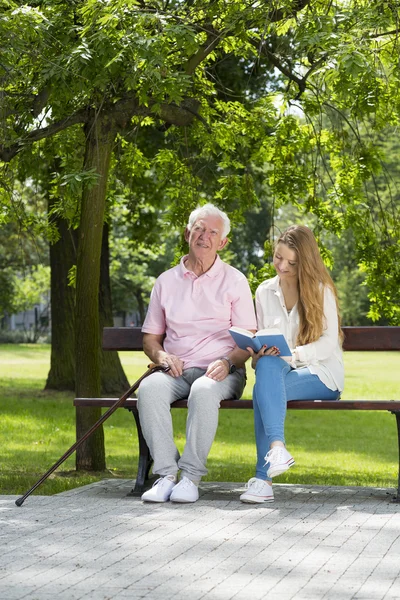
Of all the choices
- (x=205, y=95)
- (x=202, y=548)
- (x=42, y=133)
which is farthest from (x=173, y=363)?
(x=205, y=95)

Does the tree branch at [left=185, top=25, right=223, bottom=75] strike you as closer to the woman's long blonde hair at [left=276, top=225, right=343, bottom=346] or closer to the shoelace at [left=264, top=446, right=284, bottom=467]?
the woman's long blonde hair at [left=276, top=225, right=343, bottom=346]

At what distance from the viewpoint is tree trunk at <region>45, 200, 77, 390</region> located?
698 inches

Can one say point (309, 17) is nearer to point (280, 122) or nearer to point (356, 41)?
point (356, 41)

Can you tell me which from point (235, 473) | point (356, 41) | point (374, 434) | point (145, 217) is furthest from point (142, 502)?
point (145, 217)

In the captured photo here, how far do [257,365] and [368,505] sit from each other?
3.21ft

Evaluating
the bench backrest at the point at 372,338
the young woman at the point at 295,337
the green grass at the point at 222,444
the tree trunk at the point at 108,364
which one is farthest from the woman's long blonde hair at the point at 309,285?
the tree trunk at the point at 108,364

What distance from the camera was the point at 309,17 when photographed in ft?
25.4

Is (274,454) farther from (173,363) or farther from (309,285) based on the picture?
(309,285)

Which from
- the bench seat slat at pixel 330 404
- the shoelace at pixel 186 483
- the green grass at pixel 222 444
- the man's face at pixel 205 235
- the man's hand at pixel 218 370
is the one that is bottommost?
the green grass at pixel 222 444

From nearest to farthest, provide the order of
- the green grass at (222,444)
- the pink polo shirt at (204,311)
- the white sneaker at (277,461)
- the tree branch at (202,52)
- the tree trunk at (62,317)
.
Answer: the white sneaker at (277,461)
the pink polo shirt at (204,311)
the tree branch at (202,52)
the green grass at (222,444)
the tree trunk at (62,317)

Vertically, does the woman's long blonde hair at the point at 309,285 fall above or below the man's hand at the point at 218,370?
above

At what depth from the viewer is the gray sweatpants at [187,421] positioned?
605cm

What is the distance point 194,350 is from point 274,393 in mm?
746

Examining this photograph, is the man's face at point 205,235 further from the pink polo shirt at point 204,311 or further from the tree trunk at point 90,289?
the tree trunk at point 90,289
